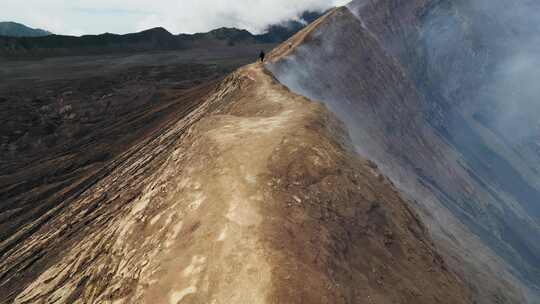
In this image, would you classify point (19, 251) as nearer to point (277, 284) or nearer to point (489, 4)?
point (277, 284)

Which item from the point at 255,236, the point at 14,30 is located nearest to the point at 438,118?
the point at 255,236

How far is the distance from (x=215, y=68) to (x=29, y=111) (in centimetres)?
2931

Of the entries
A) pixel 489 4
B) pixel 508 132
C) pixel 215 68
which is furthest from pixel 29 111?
pixel 489 4

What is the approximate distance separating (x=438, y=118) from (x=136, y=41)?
236 feet

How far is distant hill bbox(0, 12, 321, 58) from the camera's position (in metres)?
78.5

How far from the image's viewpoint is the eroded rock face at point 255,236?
805 cm

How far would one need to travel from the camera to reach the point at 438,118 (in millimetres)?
45969

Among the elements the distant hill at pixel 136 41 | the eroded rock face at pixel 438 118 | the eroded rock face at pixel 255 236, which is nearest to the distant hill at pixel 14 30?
the distant hill at pixel 136 41

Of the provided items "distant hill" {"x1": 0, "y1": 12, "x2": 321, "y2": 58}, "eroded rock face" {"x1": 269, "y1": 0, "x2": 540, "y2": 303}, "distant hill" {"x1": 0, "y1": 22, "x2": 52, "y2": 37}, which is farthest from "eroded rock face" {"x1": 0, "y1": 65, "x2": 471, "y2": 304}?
"distant hill" {"x1": 0, "y1": 22, "x2": 52, "y2": 37}

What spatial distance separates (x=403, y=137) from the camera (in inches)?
1305

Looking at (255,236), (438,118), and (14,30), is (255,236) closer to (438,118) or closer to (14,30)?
(438,118)

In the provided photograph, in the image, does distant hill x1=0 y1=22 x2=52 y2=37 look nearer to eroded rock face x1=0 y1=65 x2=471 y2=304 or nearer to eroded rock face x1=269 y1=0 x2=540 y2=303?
eroded rock face x1=269 y1=0 x2=540 y2=303

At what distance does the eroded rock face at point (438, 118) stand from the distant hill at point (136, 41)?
209 ft

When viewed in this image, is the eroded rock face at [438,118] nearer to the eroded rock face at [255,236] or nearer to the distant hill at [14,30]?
the eroded rock face at [255,236]
